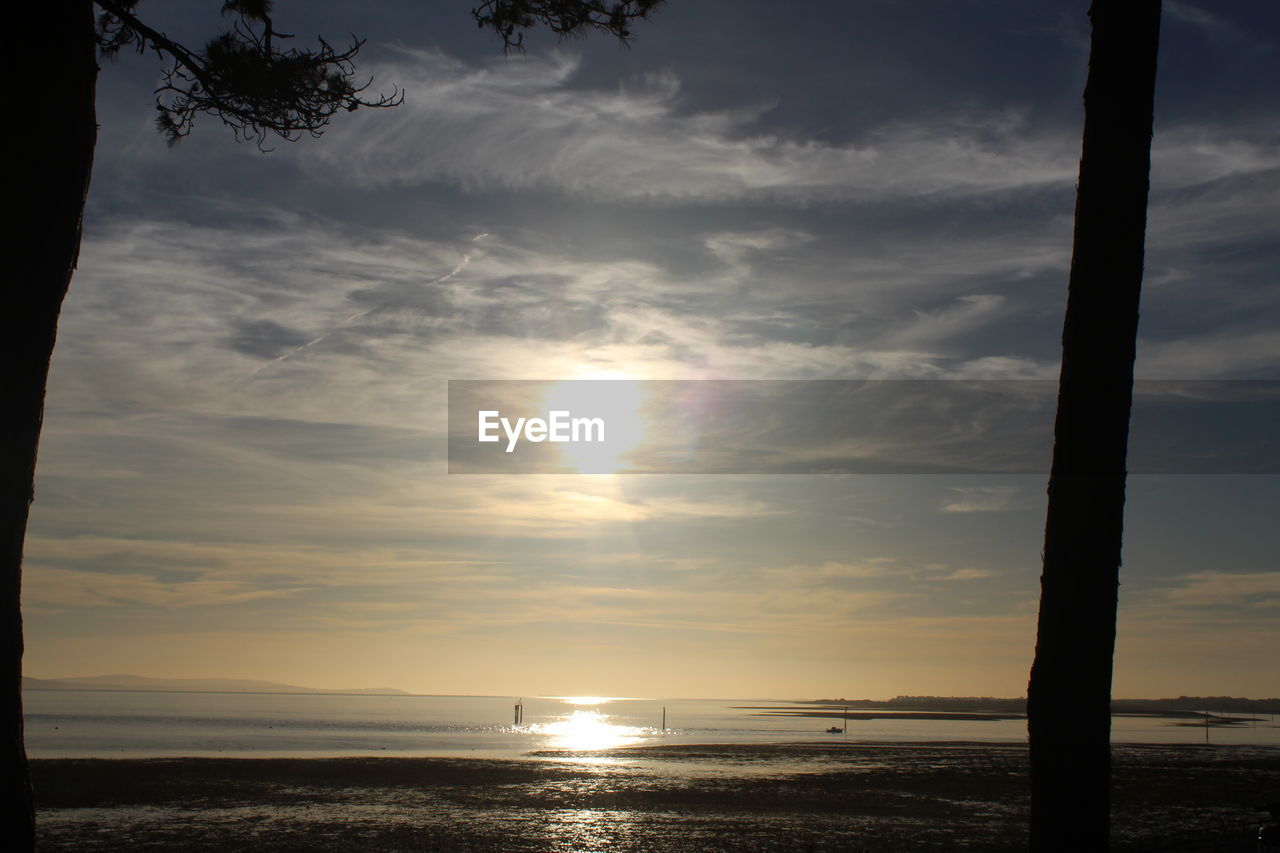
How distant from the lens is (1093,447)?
5.02 metres

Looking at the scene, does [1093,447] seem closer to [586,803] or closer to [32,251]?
[32,251]

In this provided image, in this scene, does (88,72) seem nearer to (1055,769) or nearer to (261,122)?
(261,122)

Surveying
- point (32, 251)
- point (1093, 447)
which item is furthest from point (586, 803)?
point (1093, 447)

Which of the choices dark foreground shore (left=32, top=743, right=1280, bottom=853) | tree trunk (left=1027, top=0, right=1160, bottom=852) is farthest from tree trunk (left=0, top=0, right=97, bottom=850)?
dark foreground shore (left=32, top=743, right=1280, bottom=853)

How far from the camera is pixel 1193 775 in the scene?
125 ft

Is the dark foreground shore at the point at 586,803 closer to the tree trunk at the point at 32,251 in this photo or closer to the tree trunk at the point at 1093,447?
the tree trunk at the point at 1093,447

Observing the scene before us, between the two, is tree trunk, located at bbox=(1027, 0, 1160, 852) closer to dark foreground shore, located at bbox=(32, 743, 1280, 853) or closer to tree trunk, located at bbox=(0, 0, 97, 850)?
tree trunk, located at bbox=(0, 0, 97, 850)

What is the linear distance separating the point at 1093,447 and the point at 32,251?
577 centimetres

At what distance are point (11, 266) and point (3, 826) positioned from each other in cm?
294

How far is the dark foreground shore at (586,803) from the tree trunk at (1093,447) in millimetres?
15219

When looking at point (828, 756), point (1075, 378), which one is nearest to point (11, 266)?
point (1075, 378)

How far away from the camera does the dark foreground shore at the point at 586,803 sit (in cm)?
2139

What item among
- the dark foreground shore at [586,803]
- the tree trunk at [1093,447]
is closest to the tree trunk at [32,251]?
the tree trunk at [1093,447]

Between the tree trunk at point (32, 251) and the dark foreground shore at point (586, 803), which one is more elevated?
the tree trunk at point (32, 251)
